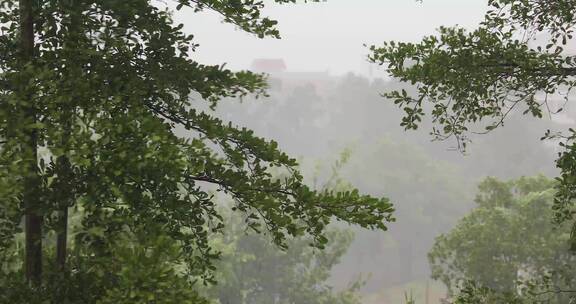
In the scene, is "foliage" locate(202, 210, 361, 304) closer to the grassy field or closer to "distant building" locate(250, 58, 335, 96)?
the grassy field

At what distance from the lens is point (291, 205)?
4020 mm

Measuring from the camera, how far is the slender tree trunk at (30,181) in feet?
11.0

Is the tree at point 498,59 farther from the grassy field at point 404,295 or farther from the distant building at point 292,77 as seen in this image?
the distant building at point 292,77

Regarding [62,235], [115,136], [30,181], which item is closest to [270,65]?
[62,235]

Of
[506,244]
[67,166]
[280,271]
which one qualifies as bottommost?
[67,166]

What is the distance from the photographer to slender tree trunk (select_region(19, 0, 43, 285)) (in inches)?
132

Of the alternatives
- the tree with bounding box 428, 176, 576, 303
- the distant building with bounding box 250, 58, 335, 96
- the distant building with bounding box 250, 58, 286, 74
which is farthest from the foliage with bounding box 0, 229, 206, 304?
the distant building with bounding box 250, 58, 286, 74

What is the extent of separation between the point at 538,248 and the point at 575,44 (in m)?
80.2

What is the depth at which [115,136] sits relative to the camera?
10.7 ft

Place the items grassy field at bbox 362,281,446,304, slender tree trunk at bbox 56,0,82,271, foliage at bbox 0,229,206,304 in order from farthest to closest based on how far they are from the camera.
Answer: grassy field at bbox 362,281,446,304, slender tree trunk at bbox 56,0,82,271, foliage at bbox 0,229,206,304

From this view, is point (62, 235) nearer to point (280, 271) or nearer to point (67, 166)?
point (67, 166)

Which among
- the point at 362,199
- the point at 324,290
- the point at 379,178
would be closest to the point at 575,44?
the point at 379,178

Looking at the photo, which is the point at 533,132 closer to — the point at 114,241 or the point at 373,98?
the point at 373,98

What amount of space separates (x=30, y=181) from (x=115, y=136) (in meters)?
0.75
